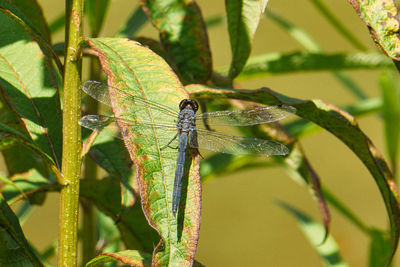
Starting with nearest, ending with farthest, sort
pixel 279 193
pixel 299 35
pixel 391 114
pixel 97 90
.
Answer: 1. pixel 97 90
2. pixel 391 114
3. pixel 299 35
4. pixel 279 193

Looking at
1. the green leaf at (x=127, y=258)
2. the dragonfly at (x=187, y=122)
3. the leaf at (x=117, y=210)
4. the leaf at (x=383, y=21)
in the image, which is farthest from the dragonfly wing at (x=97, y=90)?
the leaf at (x=383, y=21)

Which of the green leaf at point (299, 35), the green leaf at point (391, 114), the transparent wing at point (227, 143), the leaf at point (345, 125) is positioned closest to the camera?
the leaf at point (345, 125)

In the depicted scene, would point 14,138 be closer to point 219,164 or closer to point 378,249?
point 219,164

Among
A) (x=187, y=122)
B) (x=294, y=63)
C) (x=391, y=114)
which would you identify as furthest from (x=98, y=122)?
(x=391, y=114)

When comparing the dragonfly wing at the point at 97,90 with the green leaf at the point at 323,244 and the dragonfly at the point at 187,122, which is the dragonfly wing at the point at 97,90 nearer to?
the dragonfly at the point at 187,122

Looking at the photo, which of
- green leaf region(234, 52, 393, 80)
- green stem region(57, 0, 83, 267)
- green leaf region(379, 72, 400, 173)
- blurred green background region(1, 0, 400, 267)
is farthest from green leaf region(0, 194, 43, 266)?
blurred green background region(1, 0, 400, 267)

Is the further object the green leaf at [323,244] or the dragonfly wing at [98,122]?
the green leaf at [323,244]

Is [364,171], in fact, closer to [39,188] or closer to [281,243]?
[281,243]
